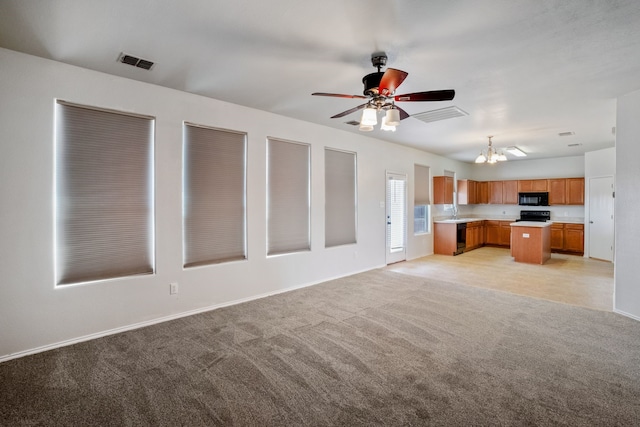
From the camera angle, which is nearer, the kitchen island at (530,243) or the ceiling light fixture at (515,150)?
the kitchen island at (530,243)

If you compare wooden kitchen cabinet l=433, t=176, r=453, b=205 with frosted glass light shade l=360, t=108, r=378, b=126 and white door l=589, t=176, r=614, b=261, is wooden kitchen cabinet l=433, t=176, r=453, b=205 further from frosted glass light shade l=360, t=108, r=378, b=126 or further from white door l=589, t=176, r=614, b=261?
frosted glass light shade l=360, t=108, r=378, b=126

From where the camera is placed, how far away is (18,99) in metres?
2.70

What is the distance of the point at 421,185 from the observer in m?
7.80

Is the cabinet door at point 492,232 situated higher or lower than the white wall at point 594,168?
lower

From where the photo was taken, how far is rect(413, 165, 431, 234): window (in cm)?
761

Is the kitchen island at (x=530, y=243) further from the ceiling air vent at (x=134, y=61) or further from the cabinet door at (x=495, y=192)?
the ceiling air vent at (x=134, y=61)

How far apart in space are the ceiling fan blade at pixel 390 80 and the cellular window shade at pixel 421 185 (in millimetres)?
5191

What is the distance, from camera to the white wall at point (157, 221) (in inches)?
106

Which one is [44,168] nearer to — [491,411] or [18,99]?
[18,99]

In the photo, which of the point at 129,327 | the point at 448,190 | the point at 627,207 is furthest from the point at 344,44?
the point at 448,190

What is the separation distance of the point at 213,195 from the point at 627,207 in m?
5.36

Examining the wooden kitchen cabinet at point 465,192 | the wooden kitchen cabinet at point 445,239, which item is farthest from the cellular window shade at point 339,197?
the wooden kitchen cabinet at point 465,192

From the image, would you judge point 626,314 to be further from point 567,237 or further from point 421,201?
point 567,237

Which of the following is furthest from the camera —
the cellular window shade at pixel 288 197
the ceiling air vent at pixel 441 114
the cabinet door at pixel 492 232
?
the cabinet door at pixel 492 232
